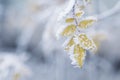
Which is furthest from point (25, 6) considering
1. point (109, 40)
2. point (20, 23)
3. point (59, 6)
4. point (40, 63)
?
point (59, 6)

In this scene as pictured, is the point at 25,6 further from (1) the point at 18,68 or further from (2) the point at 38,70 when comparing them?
(1) the point at 18,68

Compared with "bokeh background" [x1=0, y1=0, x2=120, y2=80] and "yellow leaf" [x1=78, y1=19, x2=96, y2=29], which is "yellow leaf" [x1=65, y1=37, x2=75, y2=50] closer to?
"yellow leaf" [x1=78, y1=19, x2=96, y2=29]

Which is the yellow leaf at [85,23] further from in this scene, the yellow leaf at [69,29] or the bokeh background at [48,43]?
the bokeh background at [48,43]

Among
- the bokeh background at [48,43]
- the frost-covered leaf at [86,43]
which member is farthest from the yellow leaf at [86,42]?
the bokeh background at [48,43]

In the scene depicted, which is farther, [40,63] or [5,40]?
[5,40]

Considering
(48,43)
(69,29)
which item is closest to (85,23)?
(69,29)

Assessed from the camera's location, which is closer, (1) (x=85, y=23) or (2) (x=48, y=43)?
(1) (x=85, y=23)

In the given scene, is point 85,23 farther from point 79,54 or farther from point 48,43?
point 48,43
